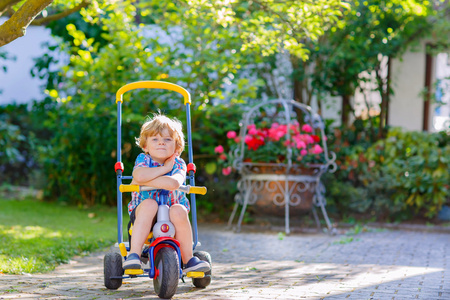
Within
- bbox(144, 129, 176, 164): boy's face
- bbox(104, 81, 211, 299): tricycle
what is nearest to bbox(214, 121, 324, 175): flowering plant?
bbox(104, 81, 211, 299): tricycle

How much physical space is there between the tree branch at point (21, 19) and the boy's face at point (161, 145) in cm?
124

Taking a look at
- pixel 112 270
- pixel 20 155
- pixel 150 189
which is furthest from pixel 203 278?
pixel 20 155

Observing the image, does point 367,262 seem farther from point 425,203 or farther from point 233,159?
point 425,203

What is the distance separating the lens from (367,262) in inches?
198

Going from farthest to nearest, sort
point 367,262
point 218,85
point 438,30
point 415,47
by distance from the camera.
A: point 415,47 < point 438,30 < point 218,85 < point 367,262

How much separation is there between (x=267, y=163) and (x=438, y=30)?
13.2ft

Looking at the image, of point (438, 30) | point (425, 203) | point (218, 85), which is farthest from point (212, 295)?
point (438, 30)

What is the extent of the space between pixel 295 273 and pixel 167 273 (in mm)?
1497

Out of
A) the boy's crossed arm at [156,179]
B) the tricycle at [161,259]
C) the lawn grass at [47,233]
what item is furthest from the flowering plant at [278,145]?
the boy's crossed arm at [156,179]

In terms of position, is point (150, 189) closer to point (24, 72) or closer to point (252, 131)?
point (252, 131)

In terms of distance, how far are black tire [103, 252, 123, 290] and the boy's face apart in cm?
74

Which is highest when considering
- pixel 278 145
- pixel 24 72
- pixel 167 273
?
pixel 24 72

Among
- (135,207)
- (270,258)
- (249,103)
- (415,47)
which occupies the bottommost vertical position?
(270,258)

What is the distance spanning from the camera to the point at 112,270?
362cm
